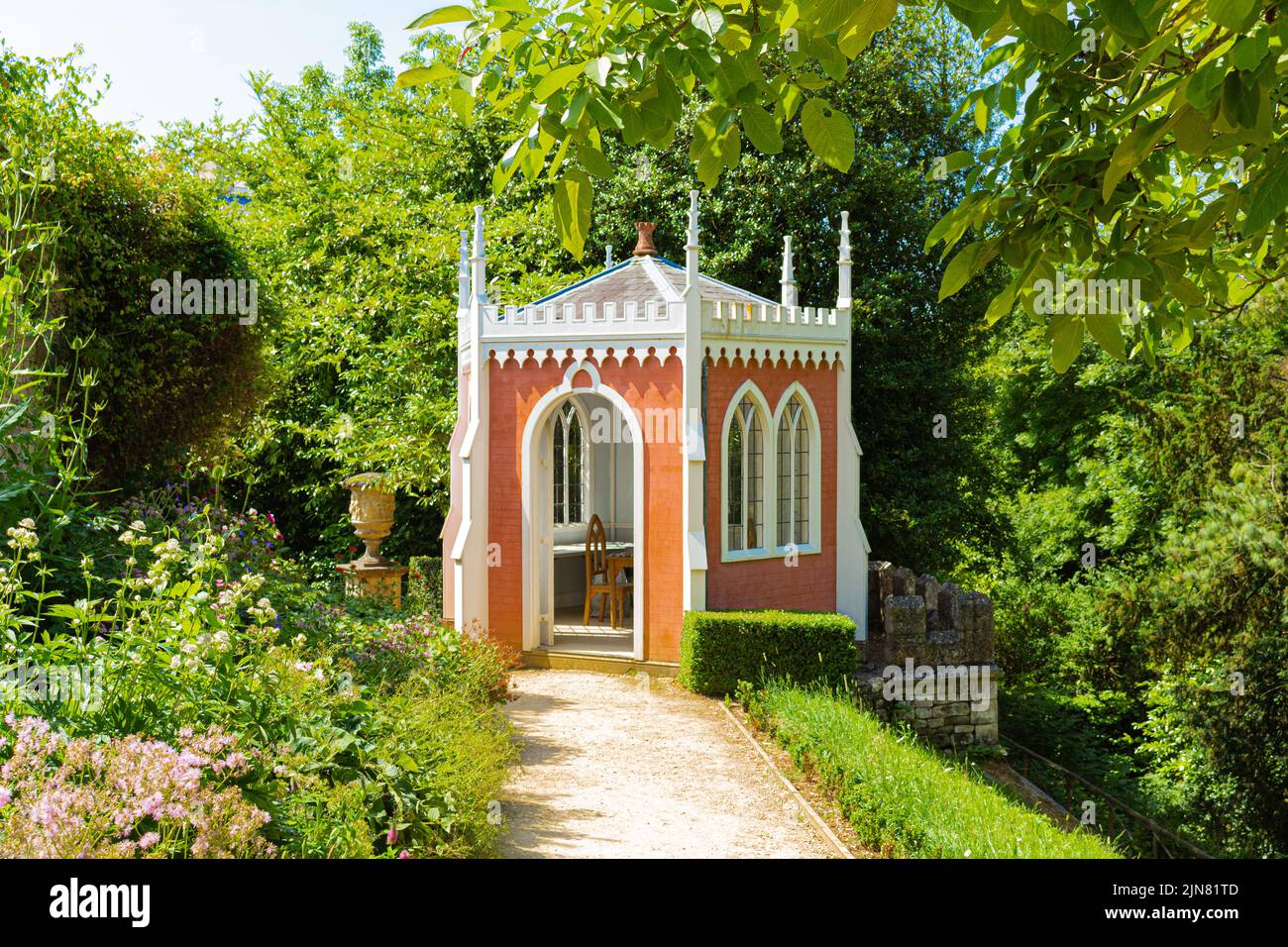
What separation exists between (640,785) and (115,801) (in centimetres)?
583

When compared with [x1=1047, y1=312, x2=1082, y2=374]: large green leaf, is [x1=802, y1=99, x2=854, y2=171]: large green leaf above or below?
above

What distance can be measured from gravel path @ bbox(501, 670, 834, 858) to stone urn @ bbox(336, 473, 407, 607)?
5.04 m

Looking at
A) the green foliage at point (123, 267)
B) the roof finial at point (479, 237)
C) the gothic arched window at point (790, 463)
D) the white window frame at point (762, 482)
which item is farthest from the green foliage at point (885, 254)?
the green foliage at point (123, 267)

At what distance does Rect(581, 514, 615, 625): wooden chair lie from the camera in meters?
15.3

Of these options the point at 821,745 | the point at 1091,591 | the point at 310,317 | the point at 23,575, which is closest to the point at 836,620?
the point at 821,745

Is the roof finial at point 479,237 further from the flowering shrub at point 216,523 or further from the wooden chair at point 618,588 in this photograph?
the flowering shrub at point 216,523

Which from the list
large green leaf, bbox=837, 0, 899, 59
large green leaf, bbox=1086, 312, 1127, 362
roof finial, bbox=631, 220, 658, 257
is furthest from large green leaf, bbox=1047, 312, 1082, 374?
roof finial, bbox=631, 220, 658, 257

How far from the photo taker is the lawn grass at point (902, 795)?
718cm

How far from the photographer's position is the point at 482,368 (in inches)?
572

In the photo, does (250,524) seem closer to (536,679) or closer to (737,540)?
(536,679)

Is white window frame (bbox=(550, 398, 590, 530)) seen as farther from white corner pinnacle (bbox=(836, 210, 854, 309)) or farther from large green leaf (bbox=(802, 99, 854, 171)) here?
large green leaf (bbox=(802, 99, 854, 171))

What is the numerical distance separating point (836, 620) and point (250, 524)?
660cm

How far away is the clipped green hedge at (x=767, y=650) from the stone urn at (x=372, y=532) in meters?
6.07

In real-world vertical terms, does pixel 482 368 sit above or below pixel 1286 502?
above
